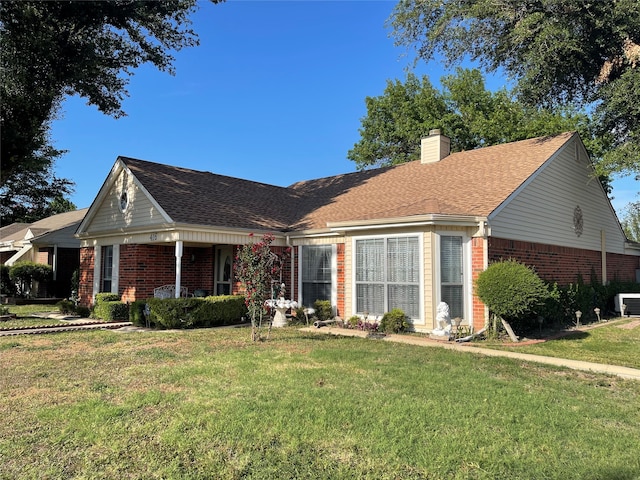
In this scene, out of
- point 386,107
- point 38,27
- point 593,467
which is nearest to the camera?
point 593,467

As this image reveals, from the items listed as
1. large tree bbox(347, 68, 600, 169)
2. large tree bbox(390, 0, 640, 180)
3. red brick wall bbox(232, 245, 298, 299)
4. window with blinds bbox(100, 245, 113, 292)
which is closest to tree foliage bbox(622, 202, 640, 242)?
large tree bbox(347, 68, 600, 169)

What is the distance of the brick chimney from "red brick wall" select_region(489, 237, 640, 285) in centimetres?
524

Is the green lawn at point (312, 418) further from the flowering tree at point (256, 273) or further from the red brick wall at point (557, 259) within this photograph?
the red brick wall at point (557, 259)

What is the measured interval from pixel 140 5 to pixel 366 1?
6.69 m

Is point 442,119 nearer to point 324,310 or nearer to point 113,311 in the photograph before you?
point 324,310

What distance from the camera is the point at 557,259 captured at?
502 inches

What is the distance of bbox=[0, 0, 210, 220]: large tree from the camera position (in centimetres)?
1156

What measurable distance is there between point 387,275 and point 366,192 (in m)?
5.13

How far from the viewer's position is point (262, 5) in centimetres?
1239

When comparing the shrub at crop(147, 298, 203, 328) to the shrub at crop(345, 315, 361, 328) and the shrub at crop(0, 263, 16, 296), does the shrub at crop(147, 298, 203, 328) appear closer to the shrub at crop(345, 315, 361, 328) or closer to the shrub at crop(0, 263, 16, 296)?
the shrub at crop(345, 315, 361, 328)

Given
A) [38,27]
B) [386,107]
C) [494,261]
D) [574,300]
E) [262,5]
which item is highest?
[386,107]

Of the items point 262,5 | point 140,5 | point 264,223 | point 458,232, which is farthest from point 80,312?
point 458,232

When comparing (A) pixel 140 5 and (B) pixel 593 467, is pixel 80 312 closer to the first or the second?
(A) pixel 140 5

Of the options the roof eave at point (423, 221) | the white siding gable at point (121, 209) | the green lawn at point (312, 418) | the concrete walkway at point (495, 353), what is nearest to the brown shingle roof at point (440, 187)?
the roof eave at point (423, 221)
